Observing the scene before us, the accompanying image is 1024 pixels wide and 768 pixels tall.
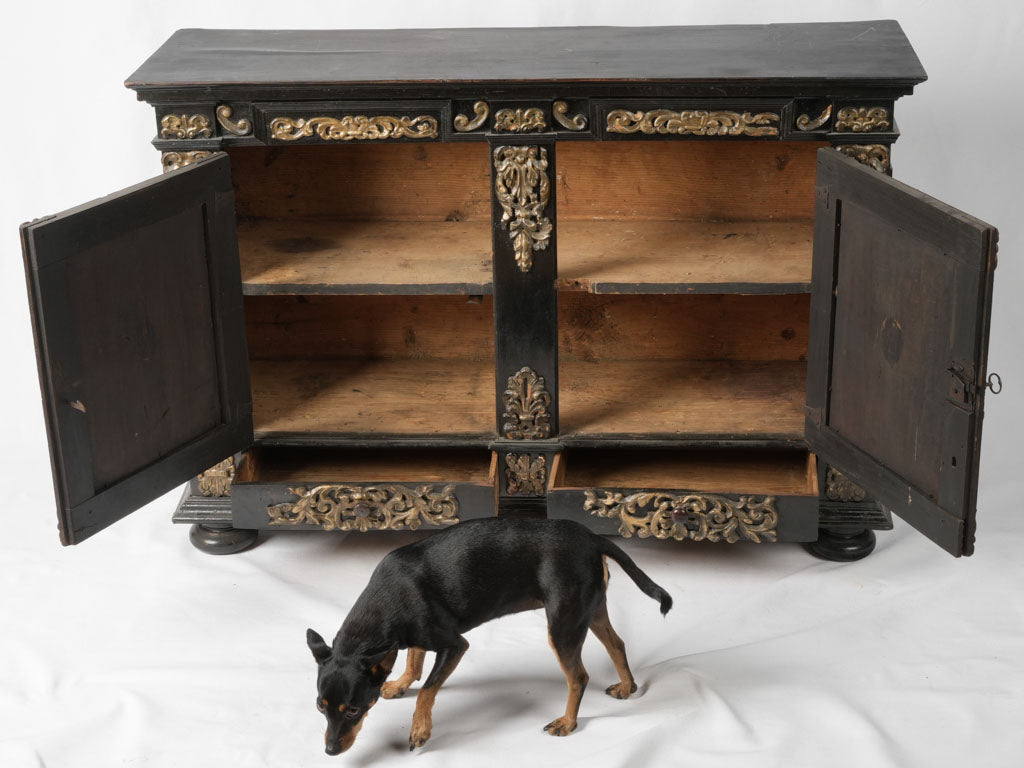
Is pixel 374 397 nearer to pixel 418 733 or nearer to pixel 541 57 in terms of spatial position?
pixel 541 57

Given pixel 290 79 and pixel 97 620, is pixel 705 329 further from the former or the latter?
pixel 97 620

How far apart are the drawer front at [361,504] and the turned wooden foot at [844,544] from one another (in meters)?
0.87

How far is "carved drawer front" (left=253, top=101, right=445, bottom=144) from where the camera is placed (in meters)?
3.92

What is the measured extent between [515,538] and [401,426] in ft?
2.90

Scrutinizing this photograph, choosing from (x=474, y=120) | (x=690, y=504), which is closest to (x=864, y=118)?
(x=474, y=120)

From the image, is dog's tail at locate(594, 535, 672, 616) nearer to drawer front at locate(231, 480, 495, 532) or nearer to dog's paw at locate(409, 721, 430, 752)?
dog's paw at locate(409, 721, 430, 752)

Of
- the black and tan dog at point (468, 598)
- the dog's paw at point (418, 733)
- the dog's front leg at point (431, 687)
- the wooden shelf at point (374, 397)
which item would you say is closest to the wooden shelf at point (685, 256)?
the wooden shelf at point (374, 397)

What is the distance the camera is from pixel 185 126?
398 cm

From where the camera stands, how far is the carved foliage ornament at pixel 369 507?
414 cm

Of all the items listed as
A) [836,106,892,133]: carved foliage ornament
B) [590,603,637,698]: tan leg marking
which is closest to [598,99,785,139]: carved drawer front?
[836,106,892,133]: carved foliage ornament

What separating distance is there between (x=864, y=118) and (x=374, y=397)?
1531mm

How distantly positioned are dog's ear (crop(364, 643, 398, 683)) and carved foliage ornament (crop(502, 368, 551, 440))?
0.96m

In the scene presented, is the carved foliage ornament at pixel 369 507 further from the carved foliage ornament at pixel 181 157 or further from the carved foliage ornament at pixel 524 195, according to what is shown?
the carved foliage ornament at pixel 181 157

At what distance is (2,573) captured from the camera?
427 cm
